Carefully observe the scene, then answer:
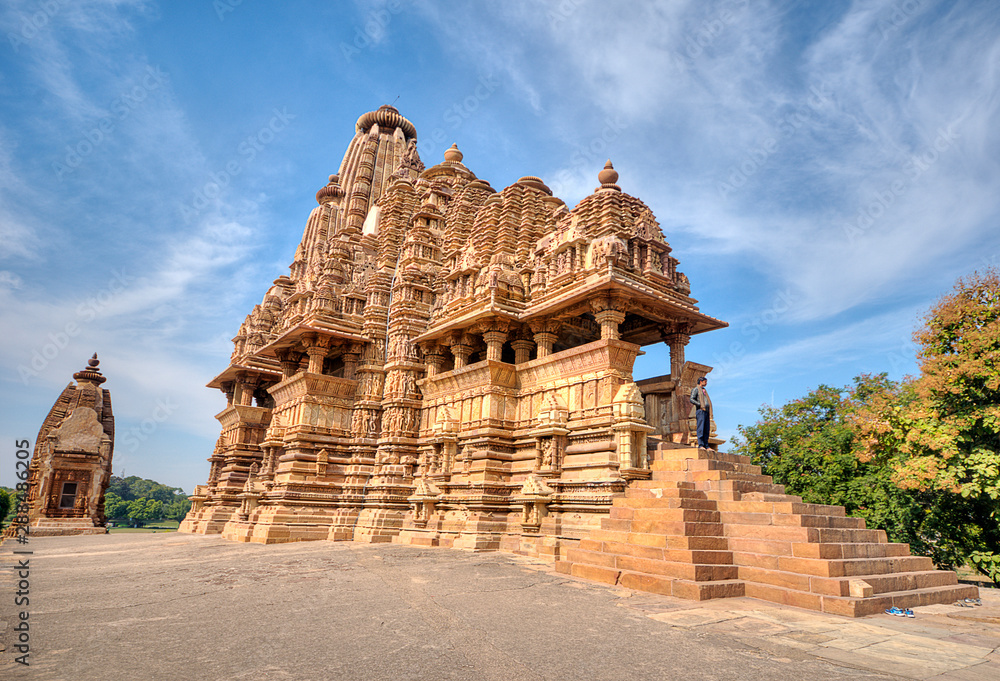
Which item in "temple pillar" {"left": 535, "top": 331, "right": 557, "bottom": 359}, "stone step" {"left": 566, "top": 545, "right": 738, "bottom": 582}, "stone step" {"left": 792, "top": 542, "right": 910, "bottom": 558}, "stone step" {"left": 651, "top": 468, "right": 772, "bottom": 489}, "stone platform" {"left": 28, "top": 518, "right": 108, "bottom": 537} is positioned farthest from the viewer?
"stone platform" {"left": 28, "top": 518, "right": 108, "bottom": 537}

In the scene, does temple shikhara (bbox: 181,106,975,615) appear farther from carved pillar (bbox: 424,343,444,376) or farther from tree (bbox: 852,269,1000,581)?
tree (bbox: 852,269,1000,581)

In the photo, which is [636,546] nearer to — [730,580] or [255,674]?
[730,580]

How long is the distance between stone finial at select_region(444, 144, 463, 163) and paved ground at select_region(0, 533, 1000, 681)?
964 inches

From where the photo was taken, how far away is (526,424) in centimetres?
1644

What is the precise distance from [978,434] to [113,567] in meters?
19.4

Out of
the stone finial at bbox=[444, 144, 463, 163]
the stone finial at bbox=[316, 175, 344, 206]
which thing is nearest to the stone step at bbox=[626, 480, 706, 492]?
the stone finial at bbox=[444, 144, 463, 163]

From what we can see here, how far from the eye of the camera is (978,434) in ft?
41.8

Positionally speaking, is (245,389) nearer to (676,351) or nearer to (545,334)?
(545,334)

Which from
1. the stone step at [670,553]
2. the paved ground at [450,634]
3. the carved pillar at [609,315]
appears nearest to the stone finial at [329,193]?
the carved pillar at [609,315]

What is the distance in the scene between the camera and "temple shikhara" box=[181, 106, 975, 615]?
8.94 metres

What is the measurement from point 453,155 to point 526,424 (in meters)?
18.8

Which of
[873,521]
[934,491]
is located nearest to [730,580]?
[934,491]

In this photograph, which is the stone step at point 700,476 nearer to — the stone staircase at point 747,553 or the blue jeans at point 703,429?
the stone staircase at point 747,553

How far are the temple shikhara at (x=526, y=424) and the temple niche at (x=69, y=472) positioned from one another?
8.32 m
